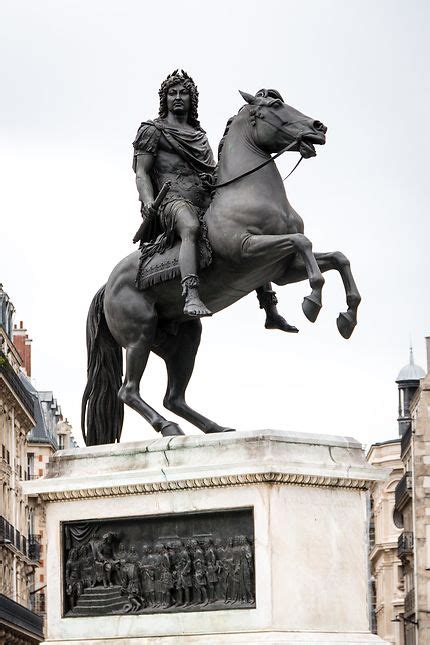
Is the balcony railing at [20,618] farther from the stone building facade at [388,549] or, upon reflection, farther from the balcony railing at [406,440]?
the stone building facade at [388,549]

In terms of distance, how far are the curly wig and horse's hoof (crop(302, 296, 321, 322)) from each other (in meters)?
2.64

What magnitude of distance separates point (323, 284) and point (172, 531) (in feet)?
8.35

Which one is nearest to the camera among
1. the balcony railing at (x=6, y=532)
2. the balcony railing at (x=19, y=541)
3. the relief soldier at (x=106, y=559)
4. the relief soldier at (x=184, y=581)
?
A: the relief soldier at (x=184, y=581)

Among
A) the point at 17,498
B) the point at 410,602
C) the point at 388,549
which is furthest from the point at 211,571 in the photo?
the point at 388,549

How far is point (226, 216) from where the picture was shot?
18.1 m

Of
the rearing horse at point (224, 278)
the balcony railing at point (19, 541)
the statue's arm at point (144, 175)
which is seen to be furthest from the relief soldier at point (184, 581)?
the balcony railing at point (19, 541)

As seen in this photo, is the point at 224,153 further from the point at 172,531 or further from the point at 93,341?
the point at 172,531

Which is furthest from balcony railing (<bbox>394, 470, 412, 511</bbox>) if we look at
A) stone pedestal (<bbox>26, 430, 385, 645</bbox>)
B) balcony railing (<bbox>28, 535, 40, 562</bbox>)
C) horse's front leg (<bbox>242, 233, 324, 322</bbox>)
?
horse's front leg (<bbox>242, 233, 324, 322</bbox>)

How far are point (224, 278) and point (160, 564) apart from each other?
2.67 metres

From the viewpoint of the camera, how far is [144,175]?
1894 cm

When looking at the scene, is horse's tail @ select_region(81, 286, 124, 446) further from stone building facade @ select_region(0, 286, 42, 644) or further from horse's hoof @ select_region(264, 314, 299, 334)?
stone building facade @ select_region(0, 286, 42, 644)

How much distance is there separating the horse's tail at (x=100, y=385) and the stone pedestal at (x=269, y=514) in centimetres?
126

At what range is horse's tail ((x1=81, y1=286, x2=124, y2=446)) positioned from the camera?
19.4 m

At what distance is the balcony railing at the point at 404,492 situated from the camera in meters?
84.2
